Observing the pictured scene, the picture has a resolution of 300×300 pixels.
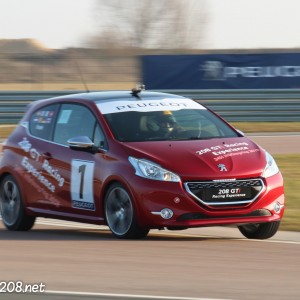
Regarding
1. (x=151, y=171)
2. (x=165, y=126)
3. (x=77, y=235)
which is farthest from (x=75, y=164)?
(x=151, y=171)

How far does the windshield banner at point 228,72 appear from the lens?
30.2 metres

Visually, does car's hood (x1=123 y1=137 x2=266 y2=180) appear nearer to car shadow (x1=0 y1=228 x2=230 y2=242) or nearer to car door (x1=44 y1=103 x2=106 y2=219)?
car door (x1=44 y1=103 x2=106 y2=219)

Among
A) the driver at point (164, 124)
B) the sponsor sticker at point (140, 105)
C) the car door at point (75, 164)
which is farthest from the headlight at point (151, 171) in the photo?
the sponsor sticker at point (140, 105)

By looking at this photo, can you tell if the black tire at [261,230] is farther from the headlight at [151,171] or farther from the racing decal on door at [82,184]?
the racing decal on door at [82,184]

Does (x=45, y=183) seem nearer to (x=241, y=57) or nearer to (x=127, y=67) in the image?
(x=241, y=57)

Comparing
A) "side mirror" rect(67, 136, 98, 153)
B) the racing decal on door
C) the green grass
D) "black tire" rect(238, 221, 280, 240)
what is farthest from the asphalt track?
"side mirror" rect(67, 136, 98, 153)

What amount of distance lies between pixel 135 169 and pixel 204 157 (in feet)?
→ 2.22

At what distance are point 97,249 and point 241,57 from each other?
68.0ft

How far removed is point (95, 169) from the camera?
1097 cm

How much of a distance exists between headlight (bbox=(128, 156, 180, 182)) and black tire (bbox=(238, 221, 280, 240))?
47.3 inches

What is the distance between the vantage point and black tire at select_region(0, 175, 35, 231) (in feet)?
39.8

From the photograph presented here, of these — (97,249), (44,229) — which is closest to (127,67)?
(44,229)

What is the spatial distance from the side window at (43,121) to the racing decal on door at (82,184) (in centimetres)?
88

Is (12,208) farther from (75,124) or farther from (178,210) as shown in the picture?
(178,210)
